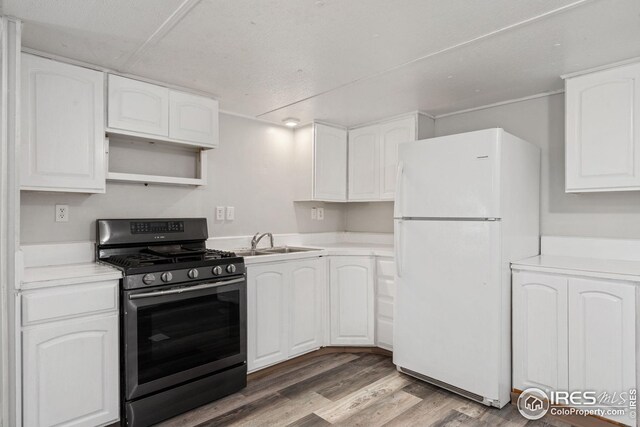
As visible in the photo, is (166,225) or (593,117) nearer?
(593,117)

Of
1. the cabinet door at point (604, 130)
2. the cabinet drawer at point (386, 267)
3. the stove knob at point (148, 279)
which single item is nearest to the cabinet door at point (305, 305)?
the cabinet drawer at point (386, 267)

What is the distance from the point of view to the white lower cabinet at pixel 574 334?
1992 mm

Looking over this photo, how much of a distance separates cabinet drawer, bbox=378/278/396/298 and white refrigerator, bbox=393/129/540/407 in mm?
267

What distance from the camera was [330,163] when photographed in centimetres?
368

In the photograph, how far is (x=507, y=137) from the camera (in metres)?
2.35

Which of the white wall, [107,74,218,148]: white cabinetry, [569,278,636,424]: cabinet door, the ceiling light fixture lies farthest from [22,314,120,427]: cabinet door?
[569,278,636,424]: cabinet door

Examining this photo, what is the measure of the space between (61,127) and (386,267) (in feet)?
8.01

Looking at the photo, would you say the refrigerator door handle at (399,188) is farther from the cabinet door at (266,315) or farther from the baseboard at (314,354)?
the baseboard at (314,354)

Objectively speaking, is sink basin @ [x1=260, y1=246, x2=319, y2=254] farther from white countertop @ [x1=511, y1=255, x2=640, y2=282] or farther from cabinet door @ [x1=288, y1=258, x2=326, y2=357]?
white countertop @ [x1=511, y1=255, x2=640, y2=282]

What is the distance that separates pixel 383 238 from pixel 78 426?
2.77m

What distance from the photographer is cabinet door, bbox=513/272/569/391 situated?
2.20 m

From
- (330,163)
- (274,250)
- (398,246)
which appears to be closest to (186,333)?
(274,250)

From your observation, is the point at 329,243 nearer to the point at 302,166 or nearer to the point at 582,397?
the point at 302,166

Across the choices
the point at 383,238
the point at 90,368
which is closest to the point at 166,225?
the point at 90,368
